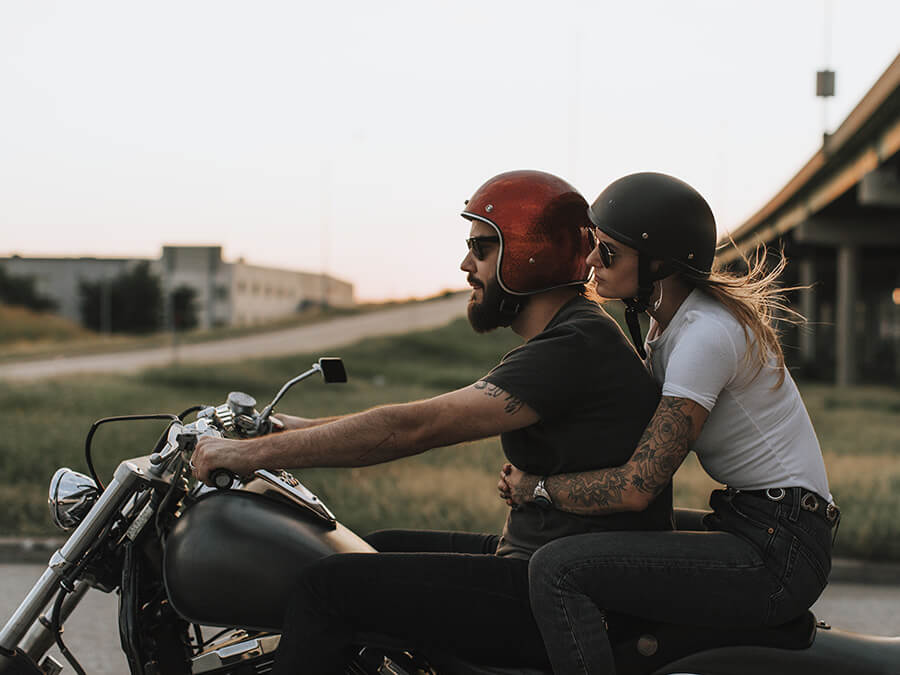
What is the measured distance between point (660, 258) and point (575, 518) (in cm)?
74

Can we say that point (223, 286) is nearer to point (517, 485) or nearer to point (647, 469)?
point (517, 485)

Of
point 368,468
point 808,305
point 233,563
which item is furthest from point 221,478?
point 808,305

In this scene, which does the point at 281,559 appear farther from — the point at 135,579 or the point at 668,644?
the point at 668,644

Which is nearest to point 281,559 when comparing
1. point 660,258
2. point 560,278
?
point 560,278

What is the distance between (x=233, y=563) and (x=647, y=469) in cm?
100

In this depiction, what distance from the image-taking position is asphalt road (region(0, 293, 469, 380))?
24797mm

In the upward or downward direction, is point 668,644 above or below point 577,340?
below

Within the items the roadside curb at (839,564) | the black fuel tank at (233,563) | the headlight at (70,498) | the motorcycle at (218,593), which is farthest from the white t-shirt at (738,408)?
the roadside curb at (839,564)

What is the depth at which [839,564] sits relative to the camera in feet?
20.7

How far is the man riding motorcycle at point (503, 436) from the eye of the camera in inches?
87.7

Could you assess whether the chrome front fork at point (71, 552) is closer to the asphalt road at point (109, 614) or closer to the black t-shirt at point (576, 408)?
the black t-shirt at point (576, 408)

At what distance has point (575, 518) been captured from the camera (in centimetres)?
244

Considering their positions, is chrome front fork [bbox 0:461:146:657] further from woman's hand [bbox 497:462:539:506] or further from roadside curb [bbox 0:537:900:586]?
roadside curb [bbox 0:537:900:586]

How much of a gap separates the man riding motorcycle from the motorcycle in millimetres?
92
